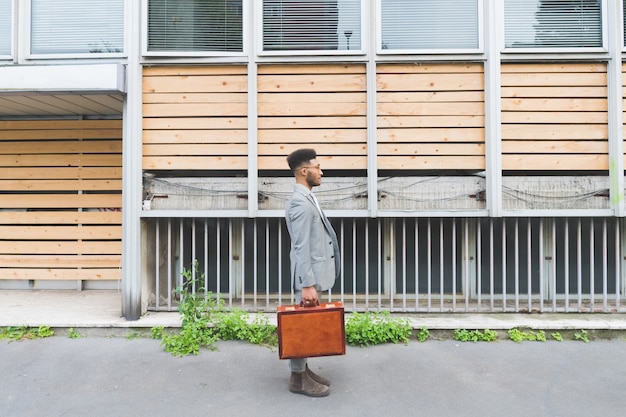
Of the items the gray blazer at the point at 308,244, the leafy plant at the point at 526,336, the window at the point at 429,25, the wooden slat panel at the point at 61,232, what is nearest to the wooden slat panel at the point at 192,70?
the window at the point at 429,25

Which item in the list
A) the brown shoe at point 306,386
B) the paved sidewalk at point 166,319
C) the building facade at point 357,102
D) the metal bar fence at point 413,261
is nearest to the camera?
the brown shoe at point 306,386

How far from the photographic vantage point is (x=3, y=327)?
4.95 metres

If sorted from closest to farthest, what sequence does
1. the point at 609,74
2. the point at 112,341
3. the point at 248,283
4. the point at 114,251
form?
the point at 112,341 → the point at 609,74 → the point at 248,283 → the point at 114,251

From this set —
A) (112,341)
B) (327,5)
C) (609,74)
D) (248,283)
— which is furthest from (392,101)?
(112,341)

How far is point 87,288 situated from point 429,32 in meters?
6.31

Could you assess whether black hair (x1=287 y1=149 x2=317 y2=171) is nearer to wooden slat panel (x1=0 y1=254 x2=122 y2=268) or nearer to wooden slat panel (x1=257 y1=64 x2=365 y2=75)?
wooden slat panel (x1=257 y1=64 x2=365 y2=75)

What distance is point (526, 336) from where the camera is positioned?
489 centimetres

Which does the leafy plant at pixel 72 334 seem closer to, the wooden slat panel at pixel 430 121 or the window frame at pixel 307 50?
the window frame at pixel 307 50

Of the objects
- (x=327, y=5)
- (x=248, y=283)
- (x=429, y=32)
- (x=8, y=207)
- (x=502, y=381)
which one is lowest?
(x=502, y=381)

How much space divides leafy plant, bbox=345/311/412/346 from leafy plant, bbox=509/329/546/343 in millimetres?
1169

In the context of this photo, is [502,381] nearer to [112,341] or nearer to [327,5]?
[112,341]

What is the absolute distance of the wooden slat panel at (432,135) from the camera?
5.31 metres

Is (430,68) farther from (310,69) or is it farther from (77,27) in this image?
(77,27)

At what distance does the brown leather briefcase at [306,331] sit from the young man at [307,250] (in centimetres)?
14
